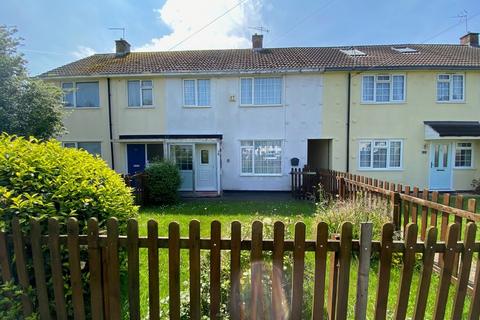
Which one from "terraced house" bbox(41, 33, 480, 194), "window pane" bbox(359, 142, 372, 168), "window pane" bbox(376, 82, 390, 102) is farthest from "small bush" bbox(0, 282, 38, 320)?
"window pane" bbox(376, 82, 390, 102)

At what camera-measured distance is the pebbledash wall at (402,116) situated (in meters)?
13.5

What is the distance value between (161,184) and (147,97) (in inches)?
223

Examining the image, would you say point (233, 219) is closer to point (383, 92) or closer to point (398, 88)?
point (383, 92)

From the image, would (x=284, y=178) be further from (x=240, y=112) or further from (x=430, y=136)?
(x=430, y=136)

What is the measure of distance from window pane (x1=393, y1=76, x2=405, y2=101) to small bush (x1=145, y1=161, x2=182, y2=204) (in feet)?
36.7

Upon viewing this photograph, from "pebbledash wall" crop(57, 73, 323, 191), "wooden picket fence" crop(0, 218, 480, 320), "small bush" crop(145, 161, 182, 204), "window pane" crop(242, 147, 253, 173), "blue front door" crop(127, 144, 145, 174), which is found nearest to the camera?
"wooden picket fence" crop(0, 218, 480, 320)

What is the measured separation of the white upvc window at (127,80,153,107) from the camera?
14195 millimetres

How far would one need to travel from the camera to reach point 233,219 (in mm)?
8094

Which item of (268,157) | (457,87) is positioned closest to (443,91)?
(457,87)

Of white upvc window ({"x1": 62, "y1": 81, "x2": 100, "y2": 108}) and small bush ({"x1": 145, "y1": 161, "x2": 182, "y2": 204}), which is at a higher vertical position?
white upvc window ({"x1": 62, "y1": 81, "x2": 100, "y2": 108})

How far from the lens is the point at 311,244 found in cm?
231

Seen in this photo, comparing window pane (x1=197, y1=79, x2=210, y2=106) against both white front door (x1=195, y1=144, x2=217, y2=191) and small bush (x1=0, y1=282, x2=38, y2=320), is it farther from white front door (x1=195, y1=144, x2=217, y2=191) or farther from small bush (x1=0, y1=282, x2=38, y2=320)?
small bush (x1=0, y1=282, x2=38, y2=320)

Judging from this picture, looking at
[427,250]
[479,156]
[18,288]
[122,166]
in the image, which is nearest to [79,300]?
[18,288]

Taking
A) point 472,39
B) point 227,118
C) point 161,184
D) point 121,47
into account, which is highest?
point 472,39
